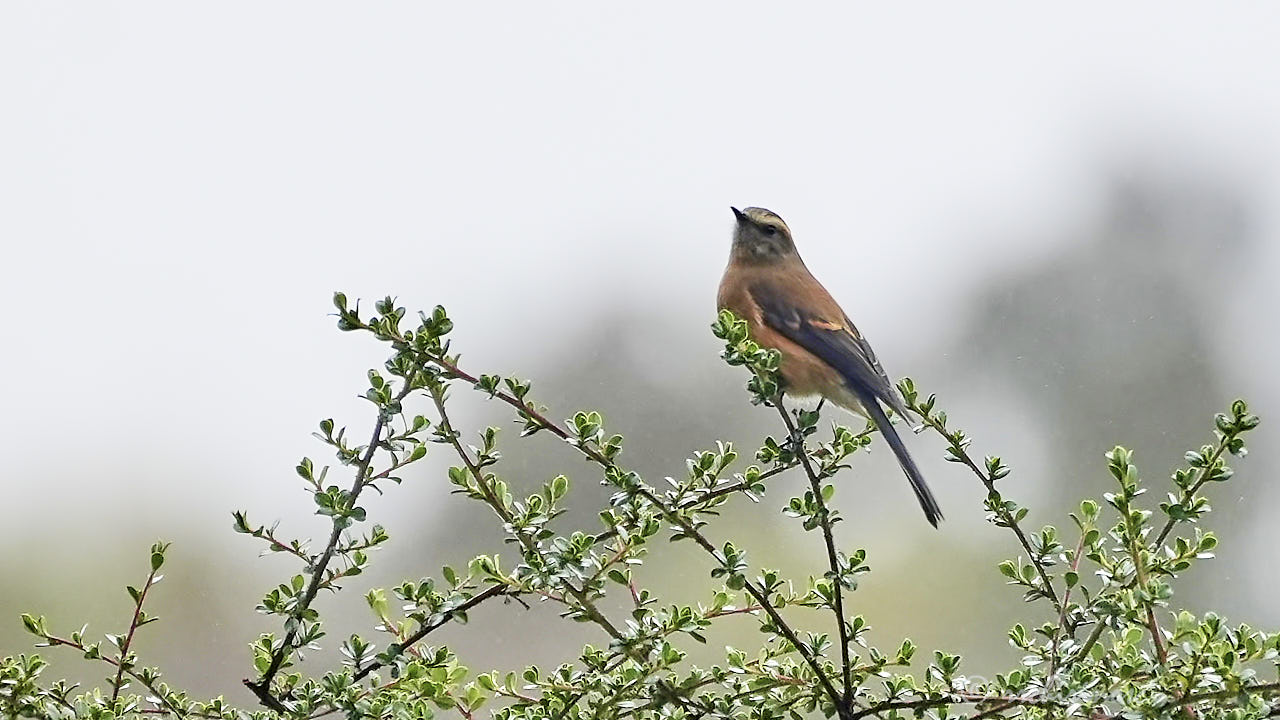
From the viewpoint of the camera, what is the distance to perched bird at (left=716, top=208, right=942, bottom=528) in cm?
142

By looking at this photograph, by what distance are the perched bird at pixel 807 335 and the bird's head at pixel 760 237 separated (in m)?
0.02

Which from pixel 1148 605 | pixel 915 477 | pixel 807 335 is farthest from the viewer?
pixel 807 335

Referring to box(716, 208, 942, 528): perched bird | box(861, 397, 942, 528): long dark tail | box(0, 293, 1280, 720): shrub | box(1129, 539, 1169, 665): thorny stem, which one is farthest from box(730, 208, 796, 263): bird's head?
box(1129, 539, 1169, 665): thorny stem

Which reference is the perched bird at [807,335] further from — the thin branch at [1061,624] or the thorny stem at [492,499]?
the thorny stem at [492,499]

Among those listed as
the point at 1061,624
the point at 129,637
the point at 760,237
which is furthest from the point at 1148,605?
the point at 760,237

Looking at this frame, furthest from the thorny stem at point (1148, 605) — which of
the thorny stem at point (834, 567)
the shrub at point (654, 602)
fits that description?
the thorny stem at point (834, 567)

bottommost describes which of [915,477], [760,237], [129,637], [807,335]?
[129,637]

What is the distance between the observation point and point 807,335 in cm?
148

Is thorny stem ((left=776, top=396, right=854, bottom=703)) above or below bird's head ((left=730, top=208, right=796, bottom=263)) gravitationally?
below

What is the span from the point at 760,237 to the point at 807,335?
270 millimetres

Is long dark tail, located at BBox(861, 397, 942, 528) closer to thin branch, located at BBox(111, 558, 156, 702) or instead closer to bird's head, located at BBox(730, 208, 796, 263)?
bird's head, located at BBox(730, 208, 796, 263)

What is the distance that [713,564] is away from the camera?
1.54 metres

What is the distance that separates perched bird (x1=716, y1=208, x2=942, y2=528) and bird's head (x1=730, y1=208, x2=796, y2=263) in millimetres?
20

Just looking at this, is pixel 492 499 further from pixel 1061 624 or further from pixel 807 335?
pixel 807 335
